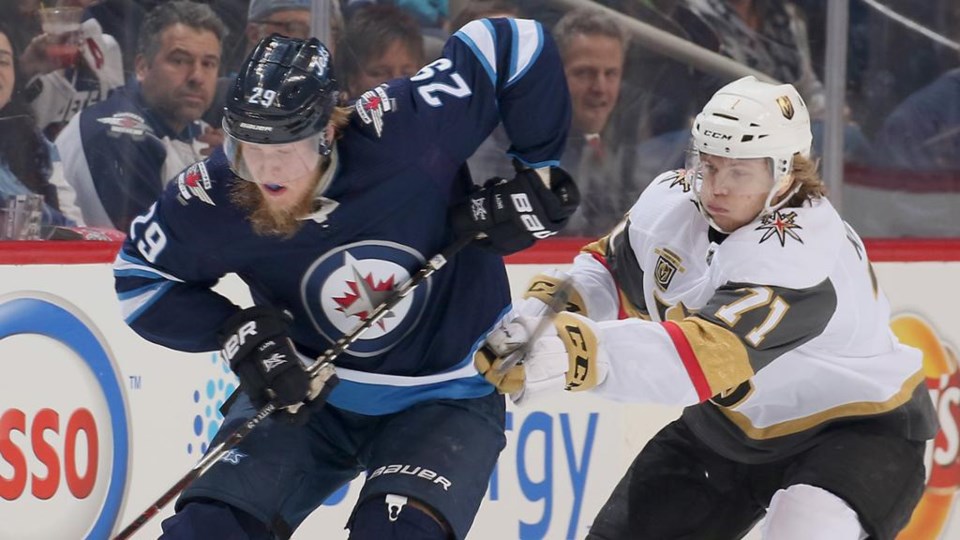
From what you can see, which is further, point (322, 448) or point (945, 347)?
point (945, 347)

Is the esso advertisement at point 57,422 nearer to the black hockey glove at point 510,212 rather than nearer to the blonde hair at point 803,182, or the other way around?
the black hockey glove at point 510,212

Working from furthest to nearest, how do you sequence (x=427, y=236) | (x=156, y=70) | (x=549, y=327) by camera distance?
(x=156, y=70), (x=427, y=236), (x=549, y=327)

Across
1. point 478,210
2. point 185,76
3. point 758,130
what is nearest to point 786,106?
point 758,130

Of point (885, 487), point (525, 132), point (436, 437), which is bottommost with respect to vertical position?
point (885, 487)

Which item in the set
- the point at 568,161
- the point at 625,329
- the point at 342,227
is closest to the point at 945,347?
the point at 568,161

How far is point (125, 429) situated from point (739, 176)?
1993 millimetres

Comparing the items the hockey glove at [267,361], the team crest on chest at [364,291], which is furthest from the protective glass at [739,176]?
the hockey glove at [267,361]

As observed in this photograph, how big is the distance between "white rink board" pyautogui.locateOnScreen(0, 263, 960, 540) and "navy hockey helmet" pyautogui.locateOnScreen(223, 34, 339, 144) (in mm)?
1475

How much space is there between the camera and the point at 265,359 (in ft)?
8.35

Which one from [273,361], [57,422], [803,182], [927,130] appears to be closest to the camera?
[273,361]

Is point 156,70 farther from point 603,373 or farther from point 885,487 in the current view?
point 885,487

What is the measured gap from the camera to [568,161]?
408cm

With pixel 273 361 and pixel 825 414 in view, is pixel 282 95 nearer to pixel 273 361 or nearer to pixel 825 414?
pixel 273 361

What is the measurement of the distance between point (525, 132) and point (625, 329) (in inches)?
16.2
